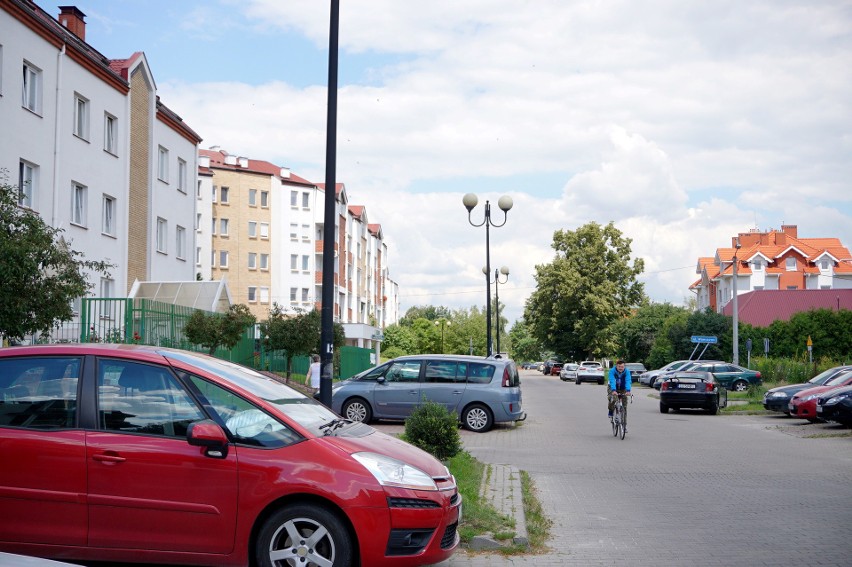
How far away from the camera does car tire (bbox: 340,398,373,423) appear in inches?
823

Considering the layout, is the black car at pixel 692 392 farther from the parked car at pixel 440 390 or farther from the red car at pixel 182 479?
the red car at pixel 182 479

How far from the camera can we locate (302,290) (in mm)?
77938

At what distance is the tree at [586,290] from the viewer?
263 ft

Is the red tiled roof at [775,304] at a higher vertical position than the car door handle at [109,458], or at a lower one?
higher

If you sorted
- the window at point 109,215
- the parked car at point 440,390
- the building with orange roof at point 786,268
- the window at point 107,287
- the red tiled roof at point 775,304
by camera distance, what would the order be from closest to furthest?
the parked car at point 440,390, the window at point 107,287, the window at point 109,215, the red tiled roof at point 775,304, the building with orange roof at point 786,268

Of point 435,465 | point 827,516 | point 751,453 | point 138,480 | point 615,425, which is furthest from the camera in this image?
point 615,425

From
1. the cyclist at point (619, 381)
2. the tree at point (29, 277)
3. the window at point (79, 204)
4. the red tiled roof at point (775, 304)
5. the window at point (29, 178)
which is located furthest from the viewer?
the red tiled roof at point (775, 304)

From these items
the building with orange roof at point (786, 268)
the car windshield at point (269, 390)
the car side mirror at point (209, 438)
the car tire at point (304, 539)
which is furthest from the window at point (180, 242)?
the building with orange roof at point (786, 268)

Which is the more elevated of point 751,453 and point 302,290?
point 302,290

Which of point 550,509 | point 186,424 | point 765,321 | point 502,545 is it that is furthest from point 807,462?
point 765,321

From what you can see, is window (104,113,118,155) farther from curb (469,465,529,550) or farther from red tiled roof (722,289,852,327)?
red tiled roof (722,289,852,327)

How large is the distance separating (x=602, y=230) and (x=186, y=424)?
260 ft

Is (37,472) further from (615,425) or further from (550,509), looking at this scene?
(615,425)

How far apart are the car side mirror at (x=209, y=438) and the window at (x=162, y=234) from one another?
3087cm
